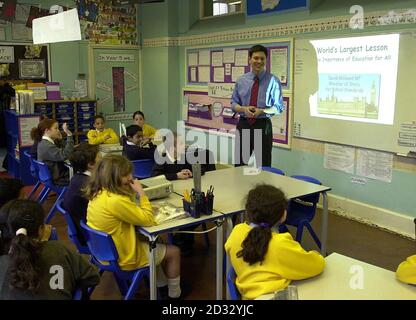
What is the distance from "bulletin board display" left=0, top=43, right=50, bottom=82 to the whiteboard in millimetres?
3919

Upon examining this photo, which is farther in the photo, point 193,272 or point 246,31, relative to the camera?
point 246,31

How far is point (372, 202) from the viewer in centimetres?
446

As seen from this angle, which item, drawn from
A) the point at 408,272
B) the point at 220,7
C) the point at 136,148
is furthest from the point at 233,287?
the point at 220,7

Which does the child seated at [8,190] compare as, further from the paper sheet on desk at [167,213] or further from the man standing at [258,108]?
the man standing at [258,108]

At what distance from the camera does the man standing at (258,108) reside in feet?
14.0

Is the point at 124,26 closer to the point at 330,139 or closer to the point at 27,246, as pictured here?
the point at 330,139

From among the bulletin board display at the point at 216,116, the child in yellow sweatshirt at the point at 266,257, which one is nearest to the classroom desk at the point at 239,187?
the child in yellow sweatshirt at the point at 266,257

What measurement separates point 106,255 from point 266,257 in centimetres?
104

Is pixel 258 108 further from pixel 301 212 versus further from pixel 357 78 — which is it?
pixel 301 212

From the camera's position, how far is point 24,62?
654 centimetres

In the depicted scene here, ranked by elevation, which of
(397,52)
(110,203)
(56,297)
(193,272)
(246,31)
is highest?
(246,31)

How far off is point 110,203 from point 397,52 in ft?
9.93
